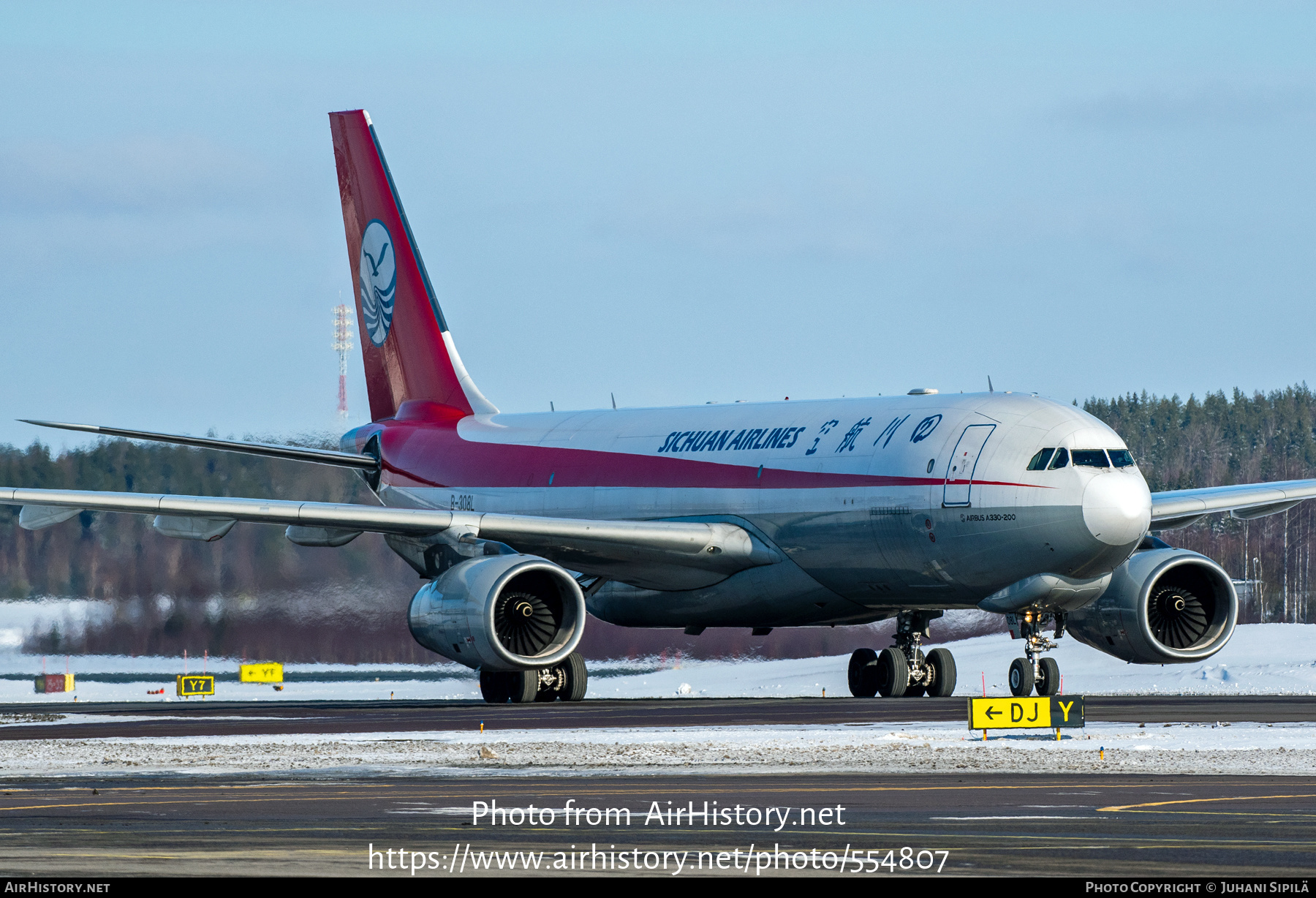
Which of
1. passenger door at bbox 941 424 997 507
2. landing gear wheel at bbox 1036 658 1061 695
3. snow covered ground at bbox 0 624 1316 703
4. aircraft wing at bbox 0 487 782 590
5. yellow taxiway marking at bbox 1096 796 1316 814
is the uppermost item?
passenger door at bbox 941 424 997 507

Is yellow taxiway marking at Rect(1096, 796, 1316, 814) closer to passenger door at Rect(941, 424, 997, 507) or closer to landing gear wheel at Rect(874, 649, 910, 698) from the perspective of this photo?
passenger door at Rect(941, 424, 997, 507)

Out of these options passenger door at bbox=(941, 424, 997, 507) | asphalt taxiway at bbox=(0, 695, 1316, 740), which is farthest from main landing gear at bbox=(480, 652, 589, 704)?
passenger door at bbox=(941, 424, 997, 507)

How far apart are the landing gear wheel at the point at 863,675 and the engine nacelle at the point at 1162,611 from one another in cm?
312

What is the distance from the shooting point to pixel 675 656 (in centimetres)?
3559

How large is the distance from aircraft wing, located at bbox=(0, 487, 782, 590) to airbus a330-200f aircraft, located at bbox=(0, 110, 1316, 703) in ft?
0.12

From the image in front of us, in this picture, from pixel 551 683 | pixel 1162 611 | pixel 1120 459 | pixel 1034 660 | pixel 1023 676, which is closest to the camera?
pixel 1023 676

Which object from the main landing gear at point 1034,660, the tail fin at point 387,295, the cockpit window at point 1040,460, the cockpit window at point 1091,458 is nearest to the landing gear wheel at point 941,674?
the main landing gear at point 1034,660

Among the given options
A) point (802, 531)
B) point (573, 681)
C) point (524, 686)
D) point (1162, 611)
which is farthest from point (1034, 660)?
point (524, 686)

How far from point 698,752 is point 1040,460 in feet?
27.0

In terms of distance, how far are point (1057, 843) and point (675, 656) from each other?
25963 mm

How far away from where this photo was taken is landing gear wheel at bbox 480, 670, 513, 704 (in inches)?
1039

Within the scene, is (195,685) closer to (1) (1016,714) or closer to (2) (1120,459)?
(2) (1120,459)

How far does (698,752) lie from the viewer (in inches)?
659

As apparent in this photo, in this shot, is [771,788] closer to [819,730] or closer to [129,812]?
[129,812]
